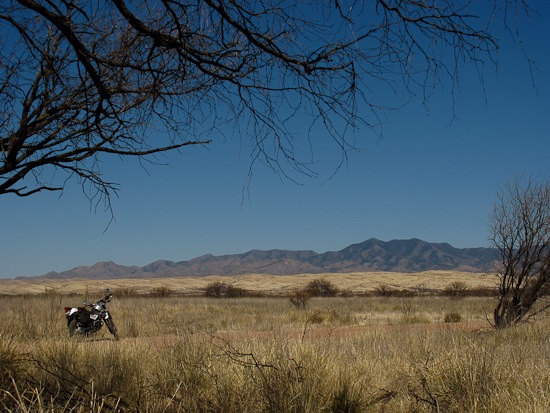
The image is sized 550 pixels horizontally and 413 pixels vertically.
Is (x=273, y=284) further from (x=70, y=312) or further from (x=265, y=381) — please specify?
(x=265, y=381)

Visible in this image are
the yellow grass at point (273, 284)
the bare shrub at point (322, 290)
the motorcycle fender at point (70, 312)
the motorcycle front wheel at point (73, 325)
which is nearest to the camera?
the motorcycle front wheel at point (73, 325)

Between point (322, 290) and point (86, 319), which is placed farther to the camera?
point (322, 290)

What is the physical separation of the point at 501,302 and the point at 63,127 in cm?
1084

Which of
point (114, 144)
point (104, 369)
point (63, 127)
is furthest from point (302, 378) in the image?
point (63, 127)

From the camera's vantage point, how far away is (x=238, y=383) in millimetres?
4902

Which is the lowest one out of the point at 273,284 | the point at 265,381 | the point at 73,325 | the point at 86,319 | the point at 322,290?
the point at 273,284

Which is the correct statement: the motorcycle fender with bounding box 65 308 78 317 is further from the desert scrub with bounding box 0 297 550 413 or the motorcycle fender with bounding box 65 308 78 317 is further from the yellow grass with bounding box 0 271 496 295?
the yellow grass with bounding box 0 271 496 295

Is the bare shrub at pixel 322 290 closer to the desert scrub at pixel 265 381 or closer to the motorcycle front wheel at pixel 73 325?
the motorcycle front wheel at pixel 73 325

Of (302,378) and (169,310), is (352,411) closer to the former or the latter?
(302,378)

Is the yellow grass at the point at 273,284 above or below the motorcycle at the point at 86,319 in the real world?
below

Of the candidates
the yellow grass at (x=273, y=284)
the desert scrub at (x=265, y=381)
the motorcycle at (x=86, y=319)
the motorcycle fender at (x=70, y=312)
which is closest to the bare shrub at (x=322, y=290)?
the yellow grass at (x=273, y=284)

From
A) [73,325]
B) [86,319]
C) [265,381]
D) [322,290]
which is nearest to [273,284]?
[322,290]

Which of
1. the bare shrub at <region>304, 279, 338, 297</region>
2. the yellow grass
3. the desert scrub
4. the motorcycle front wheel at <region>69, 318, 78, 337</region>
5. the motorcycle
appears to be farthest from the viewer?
the yellow grass

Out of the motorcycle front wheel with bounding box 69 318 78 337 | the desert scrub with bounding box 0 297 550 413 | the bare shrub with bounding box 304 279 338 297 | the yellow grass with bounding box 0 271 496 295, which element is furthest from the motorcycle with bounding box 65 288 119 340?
the yellow grass with bounding box 0 271 496 295
